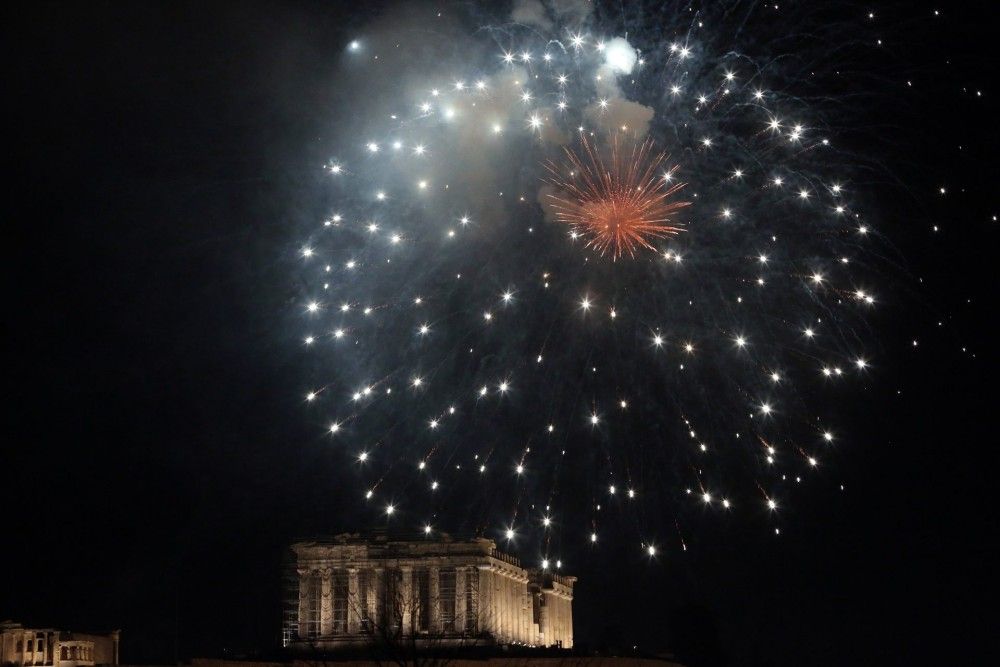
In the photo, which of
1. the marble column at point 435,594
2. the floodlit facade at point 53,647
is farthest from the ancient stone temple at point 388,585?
the floodlit facade at point 53,647

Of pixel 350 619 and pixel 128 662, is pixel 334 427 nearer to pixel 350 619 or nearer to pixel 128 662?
pixel 350 619

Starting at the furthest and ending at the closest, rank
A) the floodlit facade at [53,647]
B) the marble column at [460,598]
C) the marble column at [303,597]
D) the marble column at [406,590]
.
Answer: the marble column at [303,597], the marble column at [460,598], the marble column at [406,590], the floodlit facade at [53,647]

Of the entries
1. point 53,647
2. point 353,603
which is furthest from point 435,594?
point 53,647

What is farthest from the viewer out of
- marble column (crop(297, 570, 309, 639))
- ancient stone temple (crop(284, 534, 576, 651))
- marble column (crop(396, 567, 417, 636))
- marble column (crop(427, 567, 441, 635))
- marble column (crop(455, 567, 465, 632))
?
marble column (crop(297, 570, 309, 639))

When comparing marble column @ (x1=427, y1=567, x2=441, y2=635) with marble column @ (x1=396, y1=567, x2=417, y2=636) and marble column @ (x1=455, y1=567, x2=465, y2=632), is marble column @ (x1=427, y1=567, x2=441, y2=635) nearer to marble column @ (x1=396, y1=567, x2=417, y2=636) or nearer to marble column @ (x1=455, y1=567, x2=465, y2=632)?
marble column @ (x1=455, y1=567, x2=465, y2=632)

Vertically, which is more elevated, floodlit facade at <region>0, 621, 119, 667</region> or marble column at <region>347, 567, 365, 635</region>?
marble column at <region>347, 567, 365, 635</region>

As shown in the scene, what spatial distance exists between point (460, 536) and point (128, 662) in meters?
22.2

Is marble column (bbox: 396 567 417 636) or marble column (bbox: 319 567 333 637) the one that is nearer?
marble column (bbox: 396 567 417 636)

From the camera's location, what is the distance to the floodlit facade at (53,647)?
65938 mm

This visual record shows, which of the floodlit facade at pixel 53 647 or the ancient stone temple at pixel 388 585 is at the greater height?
the ancient stone temple at pixel 388 585

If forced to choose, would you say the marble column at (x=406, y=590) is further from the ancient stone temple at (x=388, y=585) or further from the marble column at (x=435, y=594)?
the marble column at (x=435, y=594)

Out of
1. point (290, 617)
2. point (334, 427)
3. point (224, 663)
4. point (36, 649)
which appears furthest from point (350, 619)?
point (334, 427)

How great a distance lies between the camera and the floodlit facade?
65938 millimetres

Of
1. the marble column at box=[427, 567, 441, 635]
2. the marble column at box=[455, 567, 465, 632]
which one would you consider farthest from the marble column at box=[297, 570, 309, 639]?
the marble column at box=[455, 567, 465, 632]
